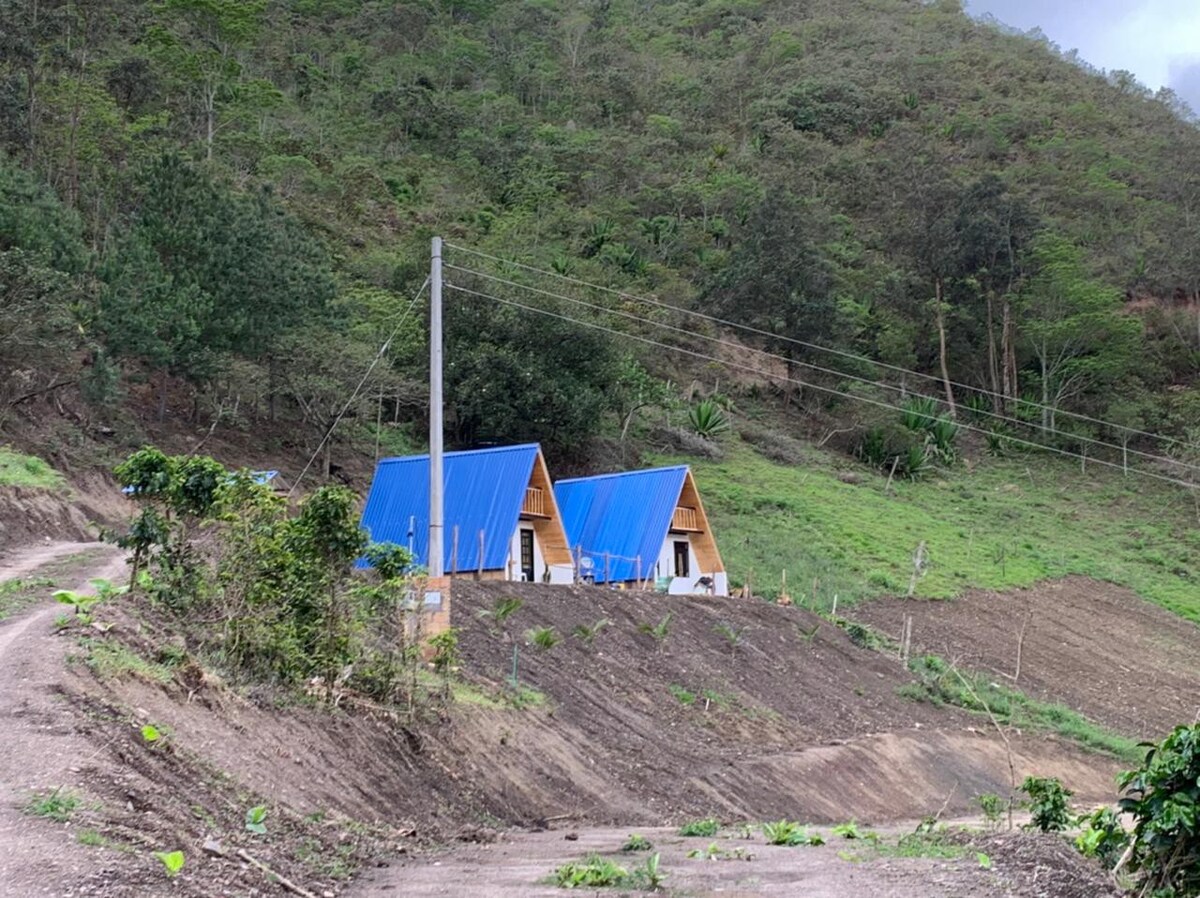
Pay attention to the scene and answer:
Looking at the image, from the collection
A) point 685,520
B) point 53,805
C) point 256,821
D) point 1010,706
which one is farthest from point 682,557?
point 53,805

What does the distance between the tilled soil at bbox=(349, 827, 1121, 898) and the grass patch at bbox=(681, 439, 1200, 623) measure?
21237 millimetres

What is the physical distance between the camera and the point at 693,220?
71312mm

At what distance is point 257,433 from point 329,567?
80.2 ft

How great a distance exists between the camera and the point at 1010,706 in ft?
92.6

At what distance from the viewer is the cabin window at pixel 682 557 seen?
3278cm

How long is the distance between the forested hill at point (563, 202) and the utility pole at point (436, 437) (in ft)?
43.3

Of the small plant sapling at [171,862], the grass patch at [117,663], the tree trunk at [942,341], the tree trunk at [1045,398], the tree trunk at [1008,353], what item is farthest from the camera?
the tree trunk at [1008,353]

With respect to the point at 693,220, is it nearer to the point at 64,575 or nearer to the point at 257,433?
the point at 257,433

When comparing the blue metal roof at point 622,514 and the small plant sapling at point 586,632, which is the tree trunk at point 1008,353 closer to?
the blue metal roof at point 622,514

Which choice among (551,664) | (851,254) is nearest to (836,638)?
(551,664)

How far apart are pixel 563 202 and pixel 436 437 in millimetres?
54428

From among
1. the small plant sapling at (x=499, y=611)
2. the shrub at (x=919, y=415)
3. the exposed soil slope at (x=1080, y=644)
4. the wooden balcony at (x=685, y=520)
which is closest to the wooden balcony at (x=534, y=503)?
the wooden balcony at (x=685, y=520)

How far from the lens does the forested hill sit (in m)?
34.2

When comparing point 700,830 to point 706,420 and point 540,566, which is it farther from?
point 706,420
